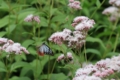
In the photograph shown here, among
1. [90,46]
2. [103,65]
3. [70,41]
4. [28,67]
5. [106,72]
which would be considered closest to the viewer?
[106,72]

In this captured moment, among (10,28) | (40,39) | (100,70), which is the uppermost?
(10,28)

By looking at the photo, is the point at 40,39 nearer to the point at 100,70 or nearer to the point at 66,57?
the point at 66,57

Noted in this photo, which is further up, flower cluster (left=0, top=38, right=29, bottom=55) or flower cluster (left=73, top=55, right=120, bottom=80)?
flower cluster (left=0, top=38, right=29, bottom=55)

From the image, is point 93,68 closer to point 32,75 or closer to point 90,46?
point 32,75

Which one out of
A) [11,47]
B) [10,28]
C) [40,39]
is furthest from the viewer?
[10,28]

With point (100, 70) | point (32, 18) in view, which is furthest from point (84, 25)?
point (32, 18)

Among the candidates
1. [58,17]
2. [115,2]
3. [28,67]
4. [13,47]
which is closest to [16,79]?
[28,67]

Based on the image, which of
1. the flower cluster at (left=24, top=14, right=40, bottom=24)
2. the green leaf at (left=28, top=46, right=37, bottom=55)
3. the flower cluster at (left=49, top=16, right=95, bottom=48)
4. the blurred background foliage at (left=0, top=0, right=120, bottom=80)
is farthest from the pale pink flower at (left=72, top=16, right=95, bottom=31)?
the green leaf at (left=28, top=46, right=37, bottom=55)

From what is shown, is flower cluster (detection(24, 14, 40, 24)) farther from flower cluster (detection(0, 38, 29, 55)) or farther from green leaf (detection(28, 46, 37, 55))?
flower cluster (detection(0, 38, 29, 55))
